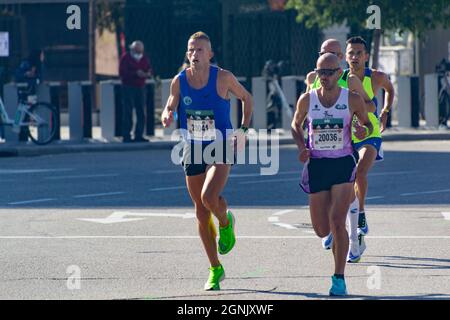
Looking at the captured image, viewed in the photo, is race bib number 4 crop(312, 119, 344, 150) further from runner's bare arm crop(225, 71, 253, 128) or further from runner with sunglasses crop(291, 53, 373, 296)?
runner's bare arm crop(225, 71, 253, 128)

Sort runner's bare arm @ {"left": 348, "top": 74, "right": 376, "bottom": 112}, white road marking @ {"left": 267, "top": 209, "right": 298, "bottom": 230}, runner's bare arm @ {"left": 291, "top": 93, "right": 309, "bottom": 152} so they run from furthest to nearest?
white road marking @ {"left": 267, "top": 209, "right": 298, "bottom": 230} → runner's bare arm @ {"left": 348, "top": 74, "right": 376, "bottom": 112} → runner's bare arm @ {"left": 291, "top": 93, "right": 309, "bottom": 152}

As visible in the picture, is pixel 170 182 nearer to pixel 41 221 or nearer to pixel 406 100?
pixel 41 221

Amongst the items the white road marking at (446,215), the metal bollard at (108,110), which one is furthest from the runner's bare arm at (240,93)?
the metal bollard at (108,110)

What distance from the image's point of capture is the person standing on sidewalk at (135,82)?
2578cm

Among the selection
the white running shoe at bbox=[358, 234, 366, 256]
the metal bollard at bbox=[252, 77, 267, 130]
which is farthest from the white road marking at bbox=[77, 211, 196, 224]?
the metal bollard at bbox=[252, 77, 267, 130]

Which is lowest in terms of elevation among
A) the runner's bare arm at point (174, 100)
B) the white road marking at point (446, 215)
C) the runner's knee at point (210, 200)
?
the white road marking at point (446, 215)

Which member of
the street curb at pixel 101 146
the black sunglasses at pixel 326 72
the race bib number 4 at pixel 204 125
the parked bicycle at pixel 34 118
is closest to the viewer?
Result: the black sunglasses at pixel 326 72

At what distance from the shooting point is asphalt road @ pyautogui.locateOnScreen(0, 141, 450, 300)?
35.6ft


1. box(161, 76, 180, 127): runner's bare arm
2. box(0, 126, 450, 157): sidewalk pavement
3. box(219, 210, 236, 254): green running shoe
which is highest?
box(161, 76, 180, 127): runner's bare arm

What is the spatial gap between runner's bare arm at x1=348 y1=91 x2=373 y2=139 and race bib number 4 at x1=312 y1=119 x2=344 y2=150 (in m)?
0.16

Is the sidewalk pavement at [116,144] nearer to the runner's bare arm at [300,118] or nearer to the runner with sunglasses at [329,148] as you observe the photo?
the runner's bare arm at [300,118]

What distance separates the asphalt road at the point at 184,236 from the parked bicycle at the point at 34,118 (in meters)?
3.29

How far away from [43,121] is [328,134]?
1565cm
